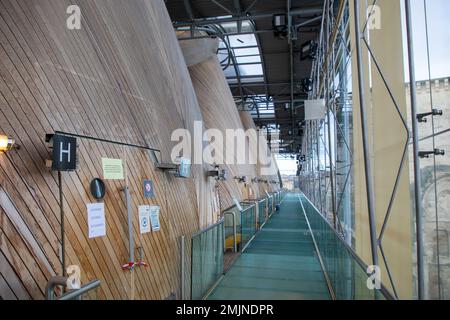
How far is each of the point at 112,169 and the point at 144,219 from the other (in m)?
0.74

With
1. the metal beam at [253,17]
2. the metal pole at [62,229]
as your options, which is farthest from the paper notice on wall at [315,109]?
the metal pole at [62,229]

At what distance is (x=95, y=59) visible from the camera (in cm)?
335

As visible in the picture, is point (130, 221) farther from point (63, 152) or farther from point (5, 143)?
point (5, 143)

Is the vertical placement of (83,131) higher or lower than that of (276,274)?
higher

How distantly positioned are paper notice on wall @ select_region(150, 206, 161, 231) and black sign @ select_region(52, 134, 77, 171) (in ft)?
4.55

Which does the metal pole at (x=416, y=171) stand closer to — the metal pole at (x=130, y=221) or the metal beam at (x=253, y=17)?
the metal pole at (x=130, y=221)

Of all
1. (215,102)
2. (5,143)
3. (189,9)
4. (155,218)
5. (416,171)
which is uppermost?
(189,9)

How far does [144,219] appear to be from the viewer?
3.73m

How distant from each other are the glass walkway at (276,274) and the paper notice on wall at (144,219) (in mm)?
1737

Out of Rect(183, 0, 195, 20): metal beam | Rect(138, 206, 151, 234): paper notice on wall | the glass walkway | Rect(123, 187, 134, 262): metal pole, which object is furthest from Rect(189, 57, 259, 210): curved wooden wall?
Rect(123, 187, 134, 262): metal pole

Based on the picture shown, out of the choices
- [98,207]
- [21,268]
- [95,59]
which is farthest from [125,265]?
[95,59]

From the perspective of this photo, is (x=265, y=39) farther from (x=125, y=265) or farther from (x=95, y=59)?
(x=125, y=265)

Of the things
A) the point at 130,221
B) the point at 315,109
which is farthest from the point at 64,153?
the point at 315,109

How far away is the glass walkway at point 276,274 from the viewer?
5.01 meters
